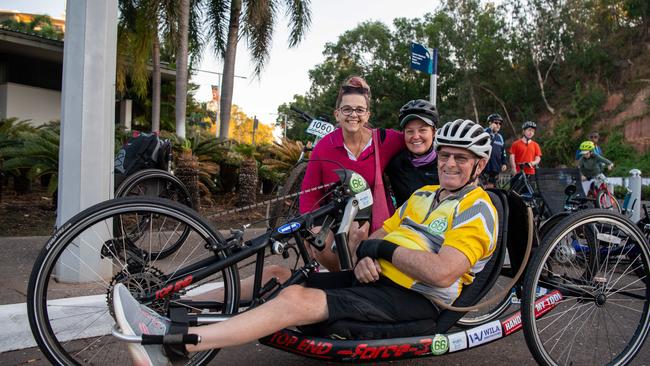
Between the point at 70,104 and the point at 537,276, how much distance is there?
356 centimetres

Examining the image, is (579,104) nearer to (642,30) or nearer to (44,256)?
(642,30)

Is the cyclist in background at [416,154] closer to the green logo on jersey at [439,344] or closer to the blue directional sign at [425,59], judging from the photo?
the green logo on jersey at [439,344]

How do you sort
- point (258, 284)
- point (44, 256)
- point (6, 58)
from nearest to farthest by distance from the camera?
point (44, 256)
point (258, 284)
point (6, 58)

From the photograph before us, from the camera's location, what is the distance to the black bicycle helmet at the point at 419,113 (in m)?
3.84

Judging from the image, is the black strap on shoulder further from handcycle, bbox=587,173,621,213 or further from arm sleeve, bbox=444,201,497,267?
handcycle, bbox=587,173,621,213

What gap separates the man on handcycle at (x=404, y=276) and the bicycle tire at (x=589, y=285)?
46cm

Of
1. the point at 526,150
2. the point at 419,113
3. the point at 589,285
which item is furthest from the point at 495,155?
the point at 589,285

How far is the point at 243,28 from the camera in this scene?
1778 centimetres

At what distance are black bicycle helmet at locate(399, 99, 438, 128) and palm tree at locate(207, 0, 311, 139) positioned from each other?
13493 mm

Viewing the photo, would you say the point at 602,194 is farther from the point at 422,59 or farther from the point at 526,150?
the point at 422,59

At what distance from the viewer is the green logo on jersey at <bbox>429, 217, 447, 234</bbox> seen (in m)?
2.81

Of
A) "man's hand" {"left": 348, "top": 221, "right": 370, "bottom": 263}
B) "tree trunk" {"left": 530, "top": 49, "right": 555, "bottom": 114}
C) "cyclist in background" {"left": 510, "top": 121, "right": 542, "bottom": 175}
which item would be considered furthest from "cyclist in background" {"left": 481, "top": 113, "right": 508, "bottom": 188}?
"tree trunk" {"left": 530, "top": 49, "right": 555, "bottom": 114}

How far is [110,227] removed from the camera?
10.3 ft

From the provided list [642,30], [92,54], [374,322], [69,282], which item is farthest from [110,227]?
[642,30]
